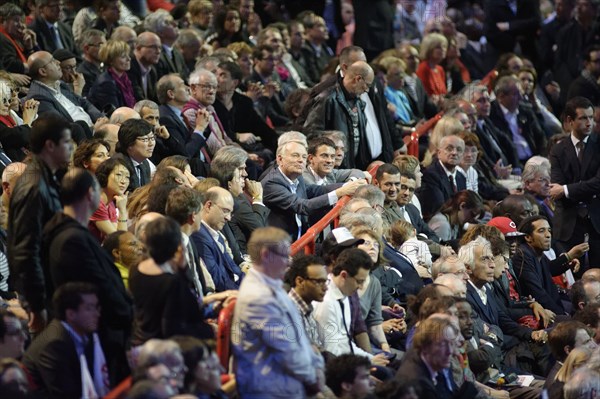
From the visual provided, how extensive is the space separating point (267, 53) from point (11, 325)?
24.1ft

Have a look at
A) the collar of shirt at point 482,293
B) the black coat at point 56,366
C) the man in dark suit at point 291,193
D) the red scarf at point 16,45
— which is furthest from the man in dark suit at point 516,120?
the black coat at point 56,366

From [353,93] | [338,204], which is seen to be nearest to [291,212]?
[338,204]

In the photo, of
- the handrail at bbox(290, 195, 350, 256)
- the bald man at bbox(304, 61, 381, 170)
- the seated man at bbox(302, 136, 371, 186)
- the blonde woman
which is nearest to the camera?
the blonde woman

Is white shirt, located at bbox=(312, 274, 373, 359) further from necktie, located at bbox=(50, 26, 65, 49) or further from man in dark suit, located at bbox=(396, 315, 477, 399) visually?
necktie, located at bbox=(50, 26, 65, 49)

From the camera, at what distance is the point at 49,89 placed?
402 inches

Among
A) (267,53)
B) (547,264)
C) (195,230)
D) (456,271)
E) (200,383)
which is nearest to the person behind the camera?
(200,383)

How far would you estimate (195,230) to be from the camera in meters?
7.21

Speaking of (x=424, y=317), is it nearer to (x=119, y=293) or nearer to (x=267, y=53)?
(x=119, y=293)

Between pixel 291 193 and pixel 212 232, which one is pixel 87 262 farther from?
pixel 291 193

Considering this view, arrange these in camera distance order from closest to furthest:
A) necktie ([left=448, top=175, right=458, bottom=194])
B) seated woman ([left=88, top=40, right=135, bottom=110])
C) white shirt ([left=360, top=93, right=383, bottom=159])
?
seated woman ([left=88, top=40, right=135, bottom=110]) < white shirt ([left=360, top=93, right=383, bottom=159]) < necktie ([left=448, top=175, right=458, bottom=194])

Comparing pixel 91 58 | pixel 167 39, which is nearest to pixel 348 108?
pixel 91 58

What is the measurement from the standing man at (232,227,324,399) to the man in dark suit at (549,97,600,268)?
5898 millimetres

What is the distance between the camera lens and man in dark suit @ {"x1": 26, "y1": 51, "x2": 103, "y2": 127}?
10.1 meters

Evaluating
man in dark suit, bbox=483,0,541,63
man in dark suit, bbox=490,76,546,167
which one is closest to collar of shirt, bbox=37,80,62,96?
man in dark suit, bbox=490,76,546,167
